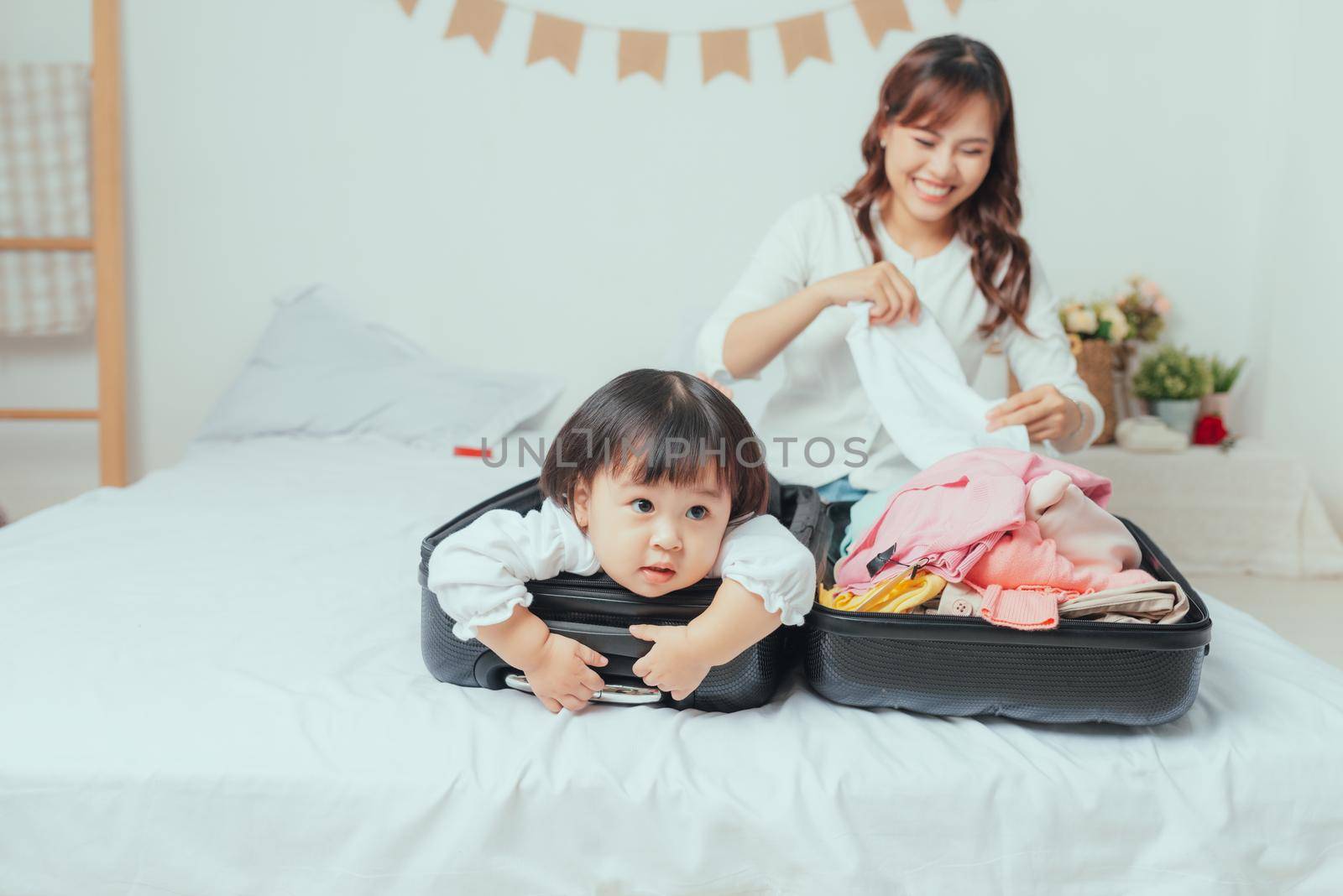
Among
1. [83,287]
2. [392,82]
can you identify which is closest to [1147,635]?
[392,82]

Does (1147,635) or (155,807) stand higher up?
(1147,635)

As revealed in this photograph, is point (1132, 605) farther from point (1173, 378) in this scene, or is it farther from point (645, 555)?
point (1173, 378)

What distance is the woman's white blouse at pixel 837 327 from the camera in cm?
162

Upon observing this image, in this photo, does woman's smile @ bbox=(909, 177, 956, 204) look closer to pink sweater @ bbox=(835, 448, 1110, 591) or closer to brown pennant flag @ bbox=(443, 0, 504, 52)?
pink sweater @ bbox=(835, 448, 1110, 591)

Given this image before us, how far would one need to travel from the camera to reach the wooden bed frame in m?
2.69

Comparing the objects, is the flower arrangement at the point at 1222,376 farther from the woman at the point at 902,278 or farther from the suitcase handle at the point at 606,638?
the suitcase handle at the point at 606,638

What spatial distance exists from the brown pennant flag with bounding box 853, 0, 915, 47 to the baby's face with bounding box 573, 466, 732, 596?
6.95ft

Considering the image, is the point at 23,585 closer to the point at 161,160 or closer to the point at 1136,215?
the point at 161,160

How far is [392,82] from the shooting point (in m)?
2.78

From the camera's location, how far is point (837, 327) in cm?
165

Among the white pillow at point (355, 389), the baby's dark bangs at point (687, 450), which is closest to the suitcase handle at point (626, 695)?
the baby's dark bangs at point (687, 450)

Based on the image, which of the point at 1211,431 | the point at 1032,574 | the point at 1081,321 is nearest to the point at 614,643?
the point at 1032,574

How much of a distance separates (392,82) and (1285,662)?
247 centimetres

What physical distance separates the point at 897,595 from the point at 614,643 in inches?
10.8
